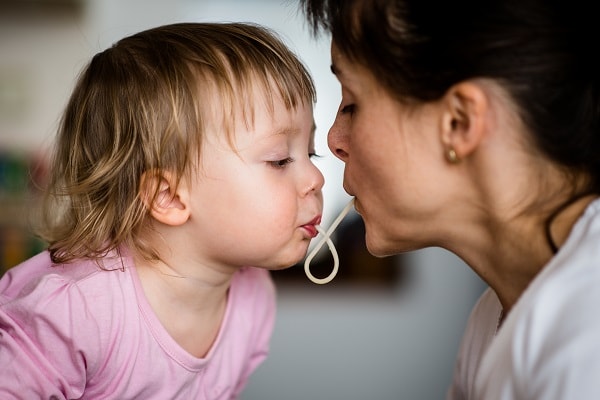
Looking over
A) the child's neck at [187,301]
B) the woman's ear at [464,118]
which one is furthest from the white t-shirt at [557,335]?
the child's neck at [187,301]

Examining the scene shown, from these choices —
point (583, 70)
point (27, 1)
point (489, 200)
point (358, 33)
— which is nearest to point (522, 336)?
point (489, 200)

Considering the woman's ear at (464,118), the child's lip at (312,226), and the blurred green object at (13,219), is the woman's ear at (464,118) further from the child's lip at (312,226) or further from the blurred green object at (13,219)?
the blurred green object at (13,219)

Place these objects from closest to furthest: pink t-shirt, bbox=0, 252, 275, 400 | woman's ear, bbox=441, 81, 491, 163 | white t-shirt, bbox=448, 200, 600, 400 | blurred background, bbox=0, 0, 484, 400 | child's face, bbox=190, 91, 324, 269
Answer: white t-shirt, bbox=448, 200, 600, 400 < woman's ear, bbox=441, 81, 491, 163 < pink t-shirt, bbox=0, 252, 275, 400 < child's face, bbox=190, 91, 324, 269 < blurred background, bbox=0, 0, 484, 400

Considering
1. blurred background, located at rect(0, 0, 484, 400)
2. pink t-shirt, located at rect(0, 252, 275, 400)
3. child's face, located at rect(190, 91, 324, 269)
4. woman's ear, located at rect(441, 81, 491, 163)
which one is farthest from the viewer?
blurred background, located at rect(0, 0, 484, 400)

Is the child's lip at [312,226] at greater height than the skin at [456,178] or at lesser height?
lesser

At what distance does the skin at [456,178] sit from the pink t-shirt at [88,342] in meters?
0.39

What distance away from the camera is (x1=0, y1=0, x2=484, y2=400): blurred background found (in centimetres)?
287

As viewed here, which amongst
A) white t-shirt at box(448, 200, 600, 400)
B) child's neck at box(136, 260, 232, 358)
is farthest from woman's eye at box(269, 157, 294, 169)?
white t-shirt at box(448, 200, 600, 400)

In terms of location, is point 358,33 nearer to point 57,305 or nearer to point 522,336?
point 522,336

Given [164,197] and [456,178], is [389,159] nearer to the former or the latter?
[456,178]

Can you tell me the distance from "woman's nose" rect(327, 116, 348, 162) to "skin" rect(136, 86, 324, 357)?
0.09 m

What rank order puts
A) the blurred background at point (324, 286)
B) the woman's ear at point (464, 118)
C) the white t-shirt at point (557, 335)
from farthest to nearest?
the blurred background at point (324, 286), the woman's ear at point (464, 118), the white t-shirt at point (557, 335)

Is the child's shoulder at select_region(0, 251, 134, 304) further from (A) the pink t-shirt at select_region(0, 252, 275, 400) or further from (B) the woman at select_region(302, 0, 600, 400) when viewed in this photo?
(B) the woman at select_region(302, 0, 600, 400)

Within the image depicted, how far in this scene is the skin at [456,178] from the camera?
0.95 metres
